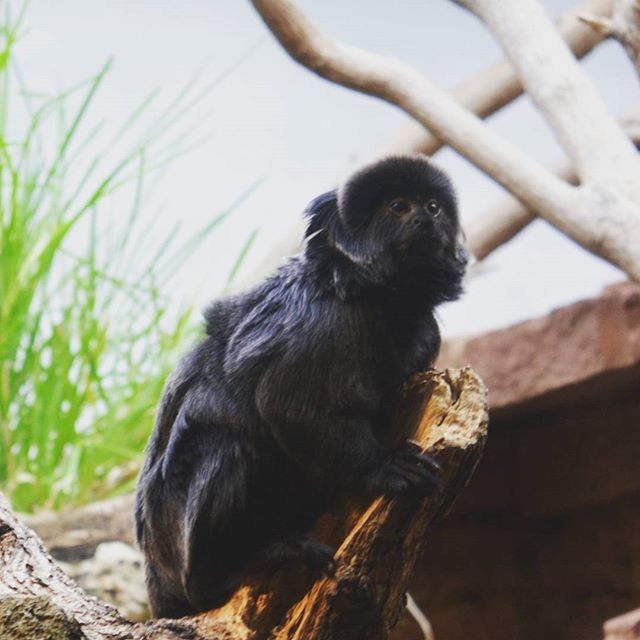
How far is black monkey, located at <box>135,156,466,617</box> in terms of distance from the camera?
7.61ft

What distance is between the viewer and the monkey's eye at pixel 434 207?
98.3 inches

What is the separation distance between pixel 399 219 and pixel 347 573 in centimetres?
81

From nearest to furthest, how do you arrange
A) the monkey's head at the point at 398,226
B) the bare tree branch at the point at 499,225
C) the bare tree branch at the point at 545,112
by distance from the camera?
the monkey's head at the point at 398,226
the bare tree branch at the point at 545,112
the bare tree branch at the point at 499,225

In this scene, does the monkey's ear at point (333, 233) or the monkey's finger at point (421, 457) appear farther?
the monkey's ear at point (333, 233)

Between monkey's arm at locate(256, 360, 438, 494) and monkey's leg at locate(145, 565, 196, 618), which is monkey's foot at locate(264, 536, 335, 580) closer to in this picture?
monkey's arm at locate(256, 360, 438, 494)

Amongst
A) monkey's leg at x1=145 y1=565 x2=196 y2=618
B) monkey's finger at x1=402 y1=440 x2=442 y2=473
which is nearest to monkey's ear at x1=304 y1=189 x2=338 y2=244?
monkey's finger at x1=402 y1=440 x2=442 y2=473

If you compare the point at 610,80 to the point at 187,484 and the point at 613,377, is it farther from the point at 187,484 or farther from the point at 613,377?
the point at 187,484

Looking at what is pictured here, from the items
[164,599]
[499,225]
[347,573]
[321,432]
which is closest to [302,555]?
[347,573]

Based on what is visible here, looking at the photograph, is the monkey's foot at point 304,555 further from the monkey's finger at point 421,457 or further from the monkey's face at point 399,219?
the monkey's face at point 399,219

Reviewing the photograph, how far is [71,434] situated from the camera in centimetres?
486

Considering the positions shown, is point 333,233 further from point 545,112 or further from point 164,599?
point 545,112

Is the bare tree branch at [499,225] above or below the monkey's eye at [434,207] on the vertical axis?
below

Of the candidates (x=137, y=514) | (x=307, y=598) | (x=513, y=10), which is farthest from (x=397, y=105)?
(x=307, y=598)

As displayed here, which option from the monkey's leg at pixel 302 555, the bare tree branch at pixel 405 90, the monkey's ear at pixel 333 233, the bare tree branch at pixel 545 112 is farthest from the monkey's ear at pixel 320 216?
the bare tree branch at pixel 405 90
